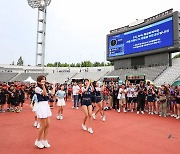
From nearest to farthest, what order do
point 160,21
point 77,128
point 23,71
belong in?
point 77,128, point 160,21, point 23,71

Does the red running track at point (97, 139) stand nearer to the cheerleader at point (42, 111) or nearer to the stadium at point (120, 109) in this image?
the stadium at point (120, 109)

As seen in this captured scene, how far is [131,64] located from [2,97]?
80.2ft

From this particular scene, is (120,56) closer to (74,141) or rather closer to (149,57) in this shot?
(149,57)

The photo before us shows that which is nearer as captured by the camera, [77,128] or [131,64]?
[77,128]

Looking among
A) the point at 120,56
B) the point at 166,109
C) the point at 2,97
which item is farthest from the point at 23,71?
the point at 166,109

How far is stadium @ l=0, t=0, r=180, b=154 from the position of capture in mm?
5395

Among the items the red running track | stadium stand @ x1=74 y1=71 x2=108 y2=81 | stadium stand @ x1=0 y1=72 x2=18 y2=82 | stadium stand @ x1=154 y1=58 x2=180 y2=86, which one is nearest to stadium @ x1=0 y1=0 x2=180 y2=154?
the red running track

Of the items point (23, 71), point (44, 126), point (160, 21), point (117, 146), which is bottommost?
point (117, 146)

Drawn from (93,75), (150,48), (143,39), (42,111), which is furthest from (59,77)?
(42,111)

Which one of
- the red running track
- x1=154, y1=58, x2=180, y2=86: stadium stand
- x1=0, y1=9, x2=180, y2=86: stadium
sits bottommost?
the red running track

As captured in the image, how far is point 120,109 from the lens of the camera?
1351cm

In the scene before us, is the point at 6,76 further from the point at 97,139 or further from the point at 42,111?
the point at 42,111

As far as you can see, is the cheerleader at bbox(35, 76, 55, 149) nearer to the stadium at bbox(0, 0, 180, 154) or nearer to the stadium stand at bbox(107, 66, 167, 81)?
the stadium at bbox(0, 0, 180, 154)

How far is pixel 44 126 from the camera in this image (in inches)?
201
